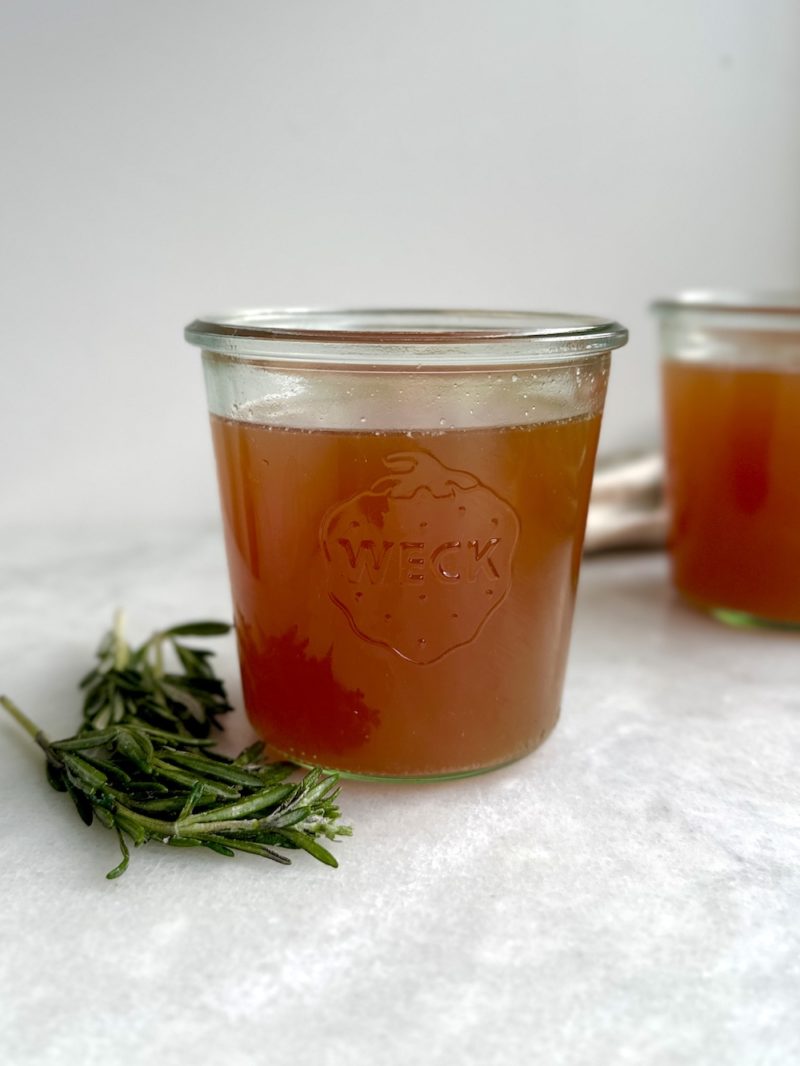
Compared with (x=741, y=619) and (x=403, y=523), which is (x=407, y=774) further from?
(x=741, y=619)

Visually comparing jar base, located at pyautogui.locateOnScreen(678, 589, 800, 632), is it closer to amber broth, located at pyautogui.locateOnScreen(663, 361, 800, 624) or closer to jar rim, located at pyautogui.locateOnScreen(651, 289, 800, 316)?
amber broth, located at pyautogui.locateOnScreen(663, 361, 800, 624)

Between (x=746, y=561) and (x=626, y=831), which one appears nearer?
(x=626, y=831)

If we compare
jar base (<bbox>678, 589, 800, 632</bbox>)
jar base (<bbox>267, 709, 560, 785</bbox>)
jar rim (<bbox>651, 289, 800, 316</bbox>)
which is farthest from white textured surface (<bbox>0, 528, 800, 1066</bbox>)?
jar rim (<bbox>651, 289, 800, 316</bbox>)

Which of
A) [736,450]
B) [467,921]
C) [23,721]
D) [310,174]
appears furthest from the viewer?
[310,174]

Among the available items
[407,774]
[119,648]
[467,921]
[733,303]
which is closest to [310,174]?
[733,303]

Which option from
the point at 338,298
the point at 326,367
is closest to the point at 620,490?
the point at 338,298

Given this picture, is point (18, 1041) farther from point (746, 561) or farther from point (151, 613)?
point (746, 561)

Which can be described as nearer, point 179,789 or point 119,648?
point 179,789
